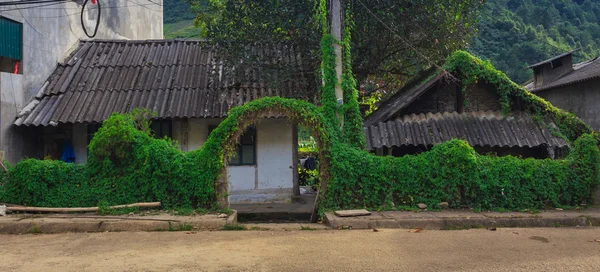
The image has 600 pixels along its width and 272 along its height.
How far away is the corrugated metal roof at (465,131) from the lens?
10758 millimetres

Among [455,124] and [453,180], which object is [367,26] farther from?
[453,180]

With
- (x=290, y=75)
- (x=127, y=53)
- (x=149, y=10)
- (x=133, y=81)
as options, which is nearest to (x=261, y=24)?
(x=290, y=75)

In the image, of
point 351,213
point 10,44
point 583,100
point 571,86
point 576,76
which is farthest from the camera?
point 571,86

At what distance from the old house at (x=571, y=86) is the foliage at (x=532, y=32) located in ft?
21.6

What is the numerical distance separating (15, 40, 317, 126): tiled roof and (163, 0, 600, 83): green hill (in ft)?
48.4

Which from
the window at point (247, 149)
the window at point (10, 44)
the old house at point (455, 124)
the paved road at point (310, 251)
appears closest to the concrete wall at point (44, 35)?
the window at point (10, 44)

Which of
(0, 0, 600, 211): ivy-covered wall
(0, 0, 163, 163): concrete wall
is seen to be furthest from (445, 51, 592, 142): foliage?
(0, 0, 163, 163): concrete wall

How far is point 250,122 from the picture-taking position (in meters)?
9.45

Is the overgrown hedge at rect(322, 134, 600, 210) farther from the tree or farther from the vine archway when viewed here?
the tree

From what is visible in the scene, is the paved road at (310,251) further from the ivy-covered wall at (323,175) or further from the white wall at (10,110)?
the white wall at (10,110)

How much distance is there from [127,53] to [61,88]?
2810mm

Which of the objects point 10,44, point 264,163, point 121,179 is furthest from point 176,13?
point 121,179

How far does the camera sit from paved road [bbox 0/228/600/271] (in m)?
5.43

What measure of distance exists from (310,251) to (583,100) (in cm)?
1686
